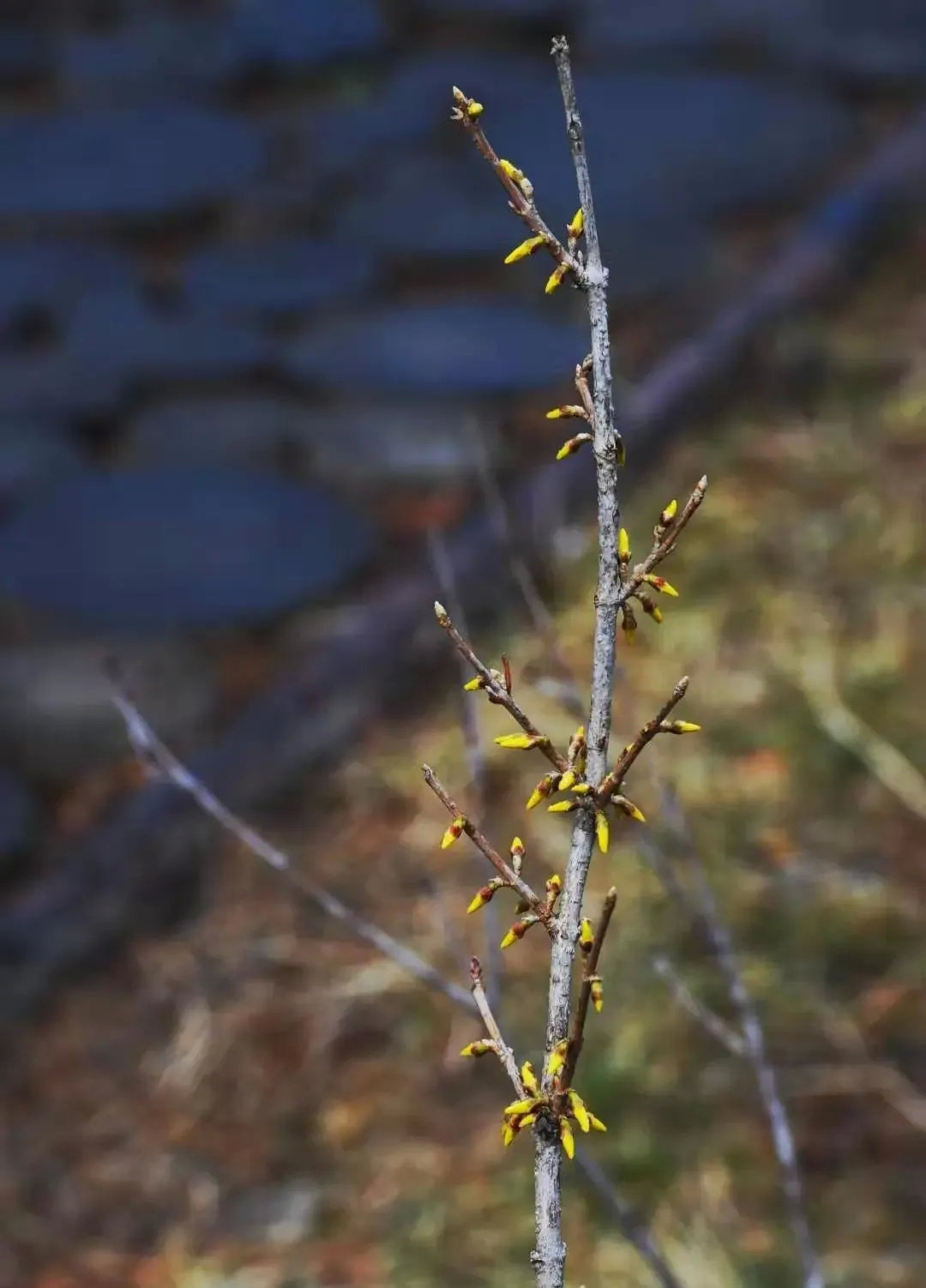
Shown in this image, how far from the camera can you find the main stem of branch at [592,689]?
58 cm

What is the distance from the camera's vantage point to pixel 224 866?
2.64 metres

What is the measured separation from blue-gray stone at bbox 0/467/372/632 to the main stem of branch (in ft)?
8.04

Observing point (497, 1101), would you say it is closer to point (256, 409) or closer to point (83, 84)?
point (256, 409)

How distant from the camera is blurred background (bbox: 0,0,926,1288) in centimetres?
208

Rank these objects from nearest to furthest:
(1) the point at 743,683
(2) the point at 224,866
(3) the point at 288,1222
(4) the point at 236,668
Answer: (3) the point at 288,1222, (1) the point at 743,683, (2) the point at 224,866, (4) the point at 236,668

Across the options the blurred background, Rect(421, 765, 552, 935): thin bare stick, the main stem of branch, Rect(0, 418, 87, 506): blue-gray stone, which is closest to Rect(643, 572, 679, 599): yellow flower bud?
the main stem of branch

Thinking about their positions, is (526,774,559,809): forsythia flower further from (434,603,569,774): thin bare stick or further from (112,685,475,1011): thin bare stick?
(112,685,475,1011): thin bare stick

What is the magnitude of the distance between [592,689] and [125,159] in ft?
9.46

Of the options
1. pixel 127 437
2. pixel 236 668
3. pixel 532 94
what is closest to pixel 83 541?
pixel 127 437

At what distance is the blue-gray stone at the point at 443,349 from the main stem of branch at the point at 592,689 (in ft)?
8.11

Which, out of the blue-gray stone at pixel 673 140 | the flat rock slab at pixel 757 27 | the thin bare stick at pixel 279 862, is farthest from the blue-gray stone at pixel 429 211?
the thin bare stick at pixel 279 862

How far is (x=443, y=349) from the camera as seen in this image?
3113 millimetres

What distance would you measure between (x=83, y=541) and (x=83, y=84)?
967 millimetres

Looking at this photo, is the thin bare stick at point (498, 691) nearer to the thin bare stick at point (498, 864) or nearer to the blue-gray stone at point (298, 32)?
the thin bare stick at point (498, 864)
